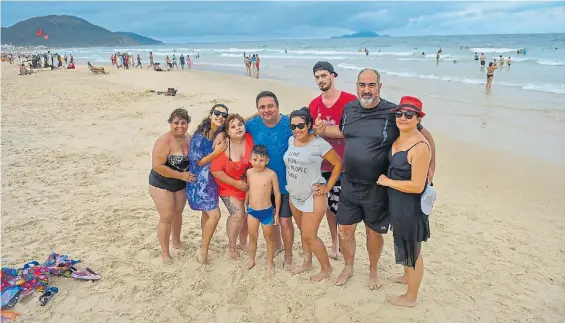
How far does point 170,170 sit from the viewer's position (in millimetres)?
4023

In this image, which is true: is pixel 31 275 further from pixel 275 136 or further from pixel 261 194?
pixel 275 136

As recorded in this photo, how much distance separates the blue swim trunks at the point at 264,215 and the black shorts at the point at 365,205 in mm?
753

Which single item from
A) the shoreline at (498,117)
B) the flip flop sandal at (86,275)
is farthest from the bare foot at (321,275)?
the shoreline at (498,117)

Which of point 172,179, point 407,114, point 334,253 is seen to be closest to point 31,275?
point 172,179

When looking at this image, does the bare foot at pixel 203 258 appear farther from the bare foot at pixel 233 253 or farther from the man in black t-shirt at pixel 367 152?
the man in black t-shirt at pixel 367 152

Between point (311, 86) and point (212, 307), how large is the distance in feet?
59.6

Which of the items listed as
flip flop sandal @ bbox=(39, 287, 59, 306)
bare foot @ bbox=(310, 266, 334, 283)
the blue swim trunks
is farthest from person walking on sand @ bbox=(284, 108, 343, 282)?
flip flop sandal @ bbox=(39, 287, 59, 306)

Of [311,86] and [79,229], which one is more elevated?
[311,86]

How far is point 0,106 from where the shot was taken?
13930 mm

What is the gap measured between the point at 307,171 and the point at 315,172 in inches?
3.4

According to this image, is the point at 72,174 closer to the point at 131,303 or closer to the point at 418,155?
the point at 131,303

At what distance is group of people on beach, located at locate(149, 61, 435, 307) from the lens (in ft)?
10.8

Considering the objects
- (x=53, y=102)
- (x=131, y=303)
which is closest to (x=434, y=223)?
(x=131, y=303)

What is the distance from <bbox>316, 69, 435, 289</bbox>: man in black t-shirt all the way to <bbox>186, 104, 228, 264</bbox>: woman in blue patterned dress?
1098mm
